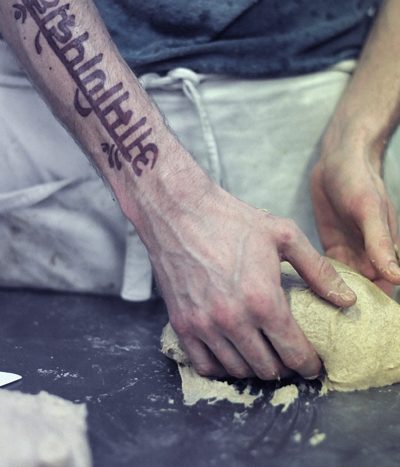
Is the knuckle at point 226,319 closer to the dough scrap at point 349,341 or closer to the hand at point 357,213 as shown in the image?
the dough scrap at point 349,341

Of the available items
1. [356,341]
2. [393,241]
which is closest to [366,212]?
[393,241]

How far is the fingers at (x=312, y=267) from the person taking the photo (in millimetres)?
1255

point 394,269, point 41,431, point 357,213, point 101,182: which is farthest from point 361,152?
point 41,431

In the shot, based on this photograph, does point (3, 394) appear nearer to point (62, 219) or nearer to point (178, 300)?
point (178, 300)

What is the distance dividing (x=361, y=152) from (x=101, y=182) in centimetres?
49

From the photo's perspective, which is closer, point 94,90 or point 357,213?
point 94,90

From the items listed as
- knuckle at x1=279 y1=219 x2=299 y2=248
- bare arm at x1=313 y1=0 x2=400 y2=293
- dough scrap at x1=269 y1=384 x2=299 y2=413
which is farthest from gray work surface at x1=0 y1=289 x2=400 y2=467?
bare arm at x1=313 y1=0 x2=400 y2=293

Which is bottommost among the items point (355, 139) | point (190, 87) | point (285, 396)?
point (285, 396)

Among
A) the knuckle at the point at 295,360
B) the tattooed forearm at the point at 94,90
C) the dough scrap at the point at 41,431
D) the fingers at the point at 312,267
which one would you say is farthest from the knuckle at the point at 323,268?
the dough scrap at the point at 41,431

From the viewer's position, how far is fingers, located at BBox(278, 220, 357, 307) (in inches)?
49.4

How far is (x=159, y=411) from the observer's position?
1.25 meters

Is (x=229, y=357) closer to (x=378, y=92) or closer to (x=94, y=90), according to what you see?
(x=94, y=90)

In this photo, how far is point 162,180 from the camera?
4.28 ft

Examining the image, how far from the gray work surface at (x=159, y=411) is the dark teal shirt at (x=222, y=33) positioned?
486 mm
